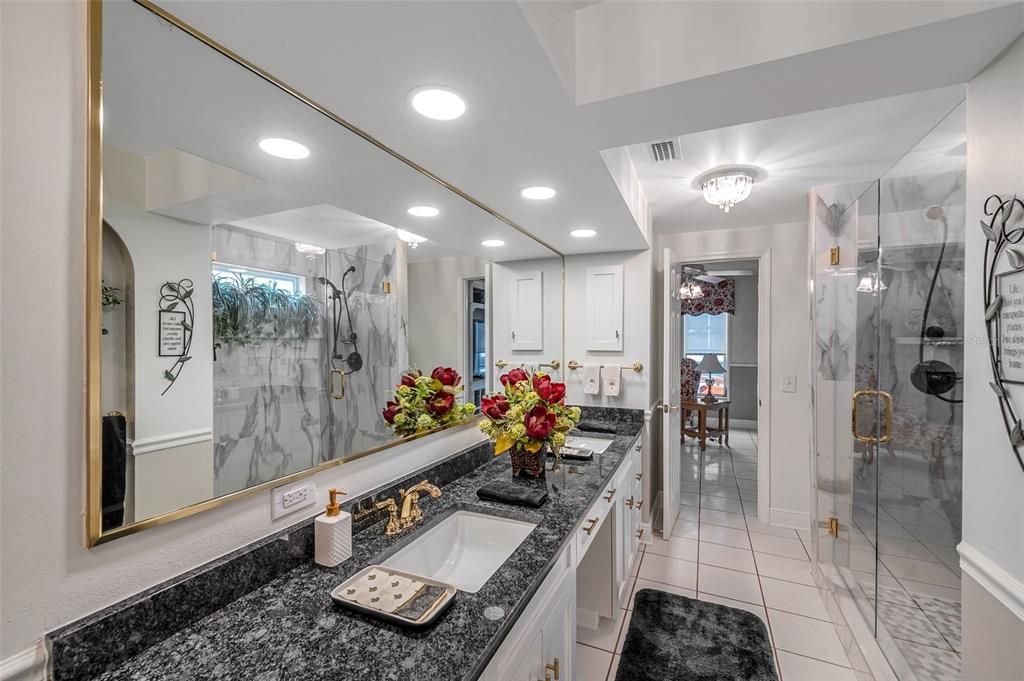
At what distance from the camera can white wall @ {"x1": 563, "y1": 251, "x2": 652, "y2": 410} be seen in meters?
3.13

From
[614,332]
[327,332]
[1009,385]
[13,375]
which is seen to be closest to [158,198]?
[13,375]

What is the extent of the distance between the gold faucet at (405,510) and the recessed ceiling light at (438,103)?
1.12m

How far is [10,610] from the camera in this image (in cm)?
67

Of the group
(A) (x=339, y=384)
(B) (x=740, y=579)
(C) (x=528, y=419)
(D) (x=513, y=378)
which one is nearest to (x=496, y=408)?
(C) (x=528, y=419)

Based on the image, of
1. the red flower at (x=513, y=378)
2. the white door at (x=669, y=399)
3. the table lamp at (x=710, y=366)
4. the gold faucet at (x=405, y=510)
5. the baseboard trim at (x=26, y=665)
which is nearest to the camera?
the baseboard trim at (x=26, y=665)

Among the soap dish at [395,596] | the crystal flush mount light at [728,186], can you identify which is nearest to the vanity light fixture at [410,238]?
the soap dish at [395,596]

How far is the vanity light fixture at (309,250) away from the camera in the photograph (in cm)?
129

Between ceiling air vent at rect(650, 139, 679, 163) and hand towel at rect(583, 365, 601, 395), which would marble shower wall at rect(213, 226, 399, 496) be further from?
hand towel at rect(583, 365, 601, 395)

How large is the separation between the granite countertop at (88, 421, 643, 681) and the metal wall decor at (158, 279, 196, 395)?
0.50m

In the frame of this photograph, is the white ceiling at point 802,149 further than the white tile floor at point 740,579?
No

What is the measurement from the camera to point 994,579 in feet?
3.47

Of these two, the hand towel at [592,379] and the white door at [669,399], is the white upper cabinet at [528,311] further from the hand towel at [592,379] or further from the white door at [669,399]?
the white door at [669,399]

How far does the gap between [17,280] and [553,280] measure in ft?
9.00

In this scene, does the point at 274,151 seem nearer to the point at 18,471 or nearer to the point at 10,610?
the point at 18,471
